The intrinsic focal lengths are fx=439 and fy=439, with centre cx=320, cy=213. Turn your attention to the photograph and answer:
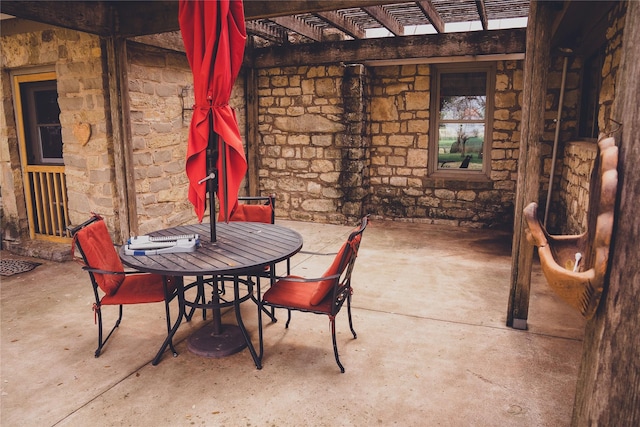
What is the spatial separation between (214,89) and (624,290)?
7.01 ft

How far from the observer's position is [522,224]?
3.08 m

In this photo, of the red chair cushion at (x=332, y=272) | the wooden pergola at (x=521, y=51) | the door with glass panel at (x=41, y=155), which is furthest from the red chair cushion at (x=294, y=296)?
the door with glass panel at (x=41, y=155)

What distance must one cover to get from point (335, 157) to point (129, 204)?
301 cm

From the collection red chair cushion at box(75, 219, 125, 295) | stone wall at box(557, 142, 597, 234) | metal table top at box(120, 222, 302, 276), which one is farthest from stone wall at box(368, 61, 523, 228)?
red chair cushion at box(75, 219, 125, 295)

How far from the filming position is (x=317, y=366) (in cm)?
265

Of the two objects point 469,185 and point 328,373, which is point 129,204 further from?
point 469,185

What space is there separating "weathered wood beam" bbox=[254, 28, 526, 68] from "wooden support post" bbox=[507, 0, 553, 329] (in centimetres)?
272

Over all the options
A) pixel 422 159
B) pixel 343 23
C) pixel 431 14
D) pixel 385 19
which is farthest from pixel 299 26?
pixel 422 159

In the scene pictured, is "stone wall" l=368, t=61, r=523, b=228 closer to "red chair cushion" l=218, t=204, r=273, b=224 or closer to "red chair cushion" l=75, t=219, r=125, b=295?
"red chair cushion" l=218, t=204, r=273, b=224

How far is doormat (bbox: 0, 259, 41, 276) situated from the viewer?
435 cm

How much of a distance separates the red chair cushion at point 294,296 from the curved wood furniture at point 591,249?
138 cm

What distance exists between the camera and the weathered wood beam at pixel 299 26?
5164mm

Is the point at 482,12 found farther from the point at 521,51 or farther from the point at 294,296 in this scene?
the point at 294,296

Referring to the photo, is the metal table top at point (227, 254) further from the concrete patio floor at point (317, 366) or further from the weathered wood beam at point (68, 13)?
the weathered wood beam at point (68, 13)
